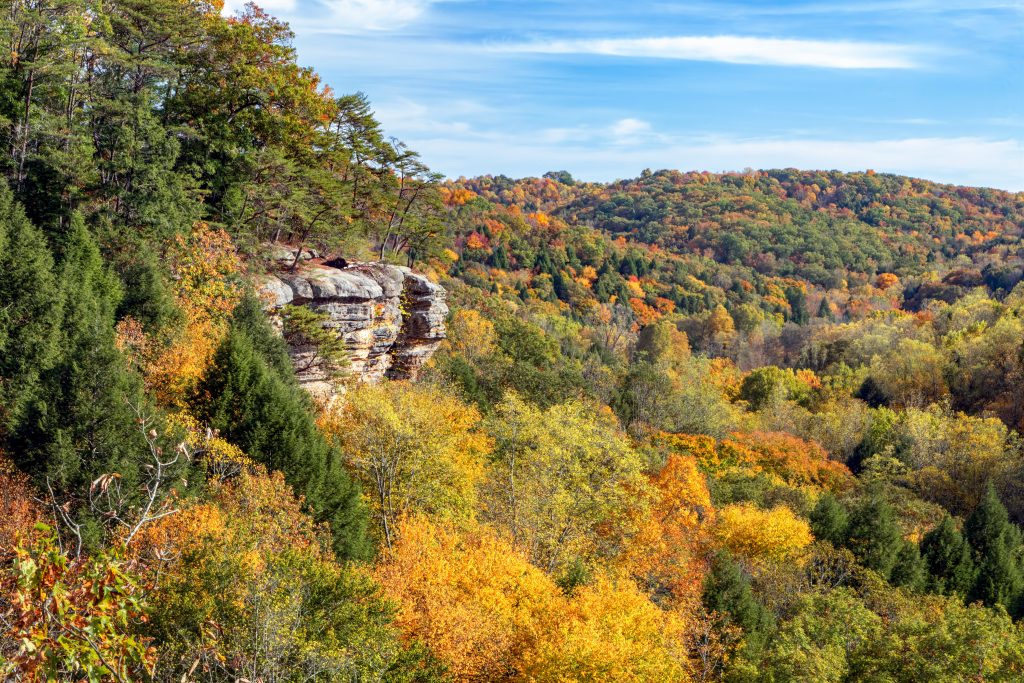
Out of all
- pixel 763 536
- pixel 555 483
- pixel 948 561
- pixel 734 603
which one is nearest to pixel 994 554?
pixel 948 561

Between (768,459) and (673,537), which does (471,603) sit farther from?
(768,459)

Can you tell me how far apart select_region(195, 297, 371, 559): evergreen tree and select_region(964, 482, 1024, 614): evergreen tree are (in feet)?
105

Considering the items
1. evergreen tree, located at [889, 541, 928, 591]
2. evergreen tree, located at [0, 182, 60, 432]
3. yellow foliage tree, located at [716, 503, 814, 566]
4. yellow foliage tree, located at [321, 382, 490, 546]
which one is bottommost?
evergreen tree, located at [889, 541, 928, 591]

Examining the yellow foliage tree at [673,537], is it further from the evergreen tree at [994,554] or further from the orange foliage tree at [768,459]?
the evergreen tree at [994,554]

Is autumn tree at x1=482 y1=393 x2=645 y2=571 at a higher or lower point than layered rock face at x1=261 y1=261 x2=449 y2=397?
lower

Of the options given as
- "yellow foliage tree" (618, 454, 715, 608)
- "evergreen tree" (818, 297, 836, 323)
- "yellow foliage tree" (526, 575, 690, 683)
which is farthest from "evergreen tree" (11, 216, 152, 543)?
"evergreen tree" (818, 297, 836, 323)

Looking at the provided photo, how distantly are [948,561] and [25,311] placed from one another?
42.0m

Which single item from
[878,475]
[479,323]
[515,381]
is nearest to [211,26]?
[515,381]

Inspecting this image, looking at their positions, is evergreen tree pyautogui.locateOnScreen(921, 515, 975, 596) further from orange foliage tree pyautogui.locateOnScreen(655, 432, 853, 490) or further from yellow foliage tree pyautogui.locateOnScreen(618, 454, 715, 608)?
orange foliage tree pyautogui.locateOnScreen(655, 432, 853, 490)

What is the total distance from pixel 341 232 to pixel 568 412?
14.8 meters

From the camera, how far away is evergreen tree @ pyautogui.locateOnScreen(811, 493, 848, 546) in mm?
41281

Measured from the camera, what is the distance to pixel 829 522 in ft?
137

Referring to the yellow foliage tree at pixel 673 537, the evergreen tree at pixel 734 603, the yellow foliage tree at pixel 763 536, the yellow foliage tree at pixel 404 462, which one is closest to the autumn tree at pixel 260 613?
the yellow foliage tree at pixel 404 462

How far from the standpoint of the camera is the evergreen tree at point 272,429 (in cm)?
2709
